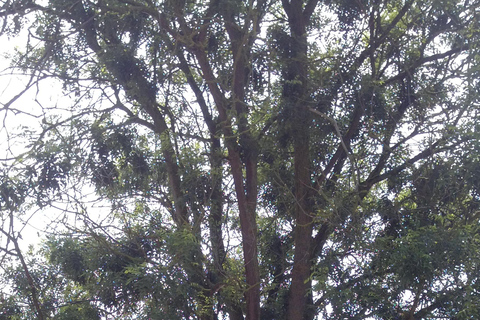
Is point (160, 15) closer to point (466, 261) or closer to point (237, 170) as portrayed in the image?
point (237, 170)

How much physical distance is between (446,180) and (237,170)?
8.60ft

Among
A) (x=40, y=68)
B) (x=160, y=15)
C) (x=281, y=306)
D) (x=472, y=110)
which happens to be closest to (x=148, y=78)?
(x=160, y=15)

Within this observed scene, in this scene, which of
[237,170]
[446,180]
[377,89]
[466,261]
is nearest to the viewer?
[466,261]

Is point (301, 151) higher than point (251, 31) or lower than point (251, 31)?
lower

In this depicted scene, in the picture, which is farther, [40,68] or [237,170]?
[237,170]

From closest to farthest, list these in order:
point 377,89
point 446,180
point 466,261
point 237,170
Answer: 1. point 466,261
2. point 446,180
3. point 377,89
4. point 237,170

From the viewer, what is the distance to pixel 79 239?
7.69 m

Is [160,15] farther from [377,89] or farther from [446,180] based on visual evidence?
[446,180]

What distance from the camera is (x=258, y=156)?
327 inches

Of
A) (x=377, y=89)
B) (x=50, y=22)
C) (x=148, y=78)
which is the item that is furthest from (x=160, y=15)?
(x=377, y=89)

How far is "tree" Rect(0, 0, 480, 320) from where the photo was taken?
23.5ft

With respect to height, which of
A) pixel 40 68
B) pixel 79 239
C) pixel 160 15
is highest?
pixel 160 15

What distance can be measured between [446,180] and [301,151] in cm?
191

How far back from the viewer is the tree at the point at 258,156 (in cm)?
717
